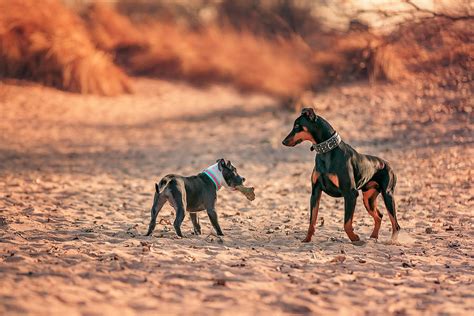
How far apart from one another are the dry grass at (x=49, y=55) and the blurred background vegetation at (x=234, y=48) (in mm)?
23

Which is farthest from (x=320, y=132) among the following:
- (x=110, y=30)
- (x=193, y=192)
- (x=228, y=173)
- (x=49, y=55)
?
(x=110, y=30)

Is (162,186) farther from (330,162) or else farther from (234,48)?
(234,48)

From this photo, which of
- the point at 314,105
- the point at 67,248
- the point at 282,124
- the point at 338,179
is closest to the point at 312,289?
the point at 338,179

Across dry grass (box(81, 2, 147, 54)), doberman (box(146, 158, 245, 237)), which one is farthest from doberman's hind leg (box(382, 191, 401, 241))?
dry grass (box(81, 2, 147, 54))

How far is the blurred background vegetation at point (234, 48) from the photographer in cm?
1526

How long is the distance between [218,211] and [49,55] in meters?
9.24

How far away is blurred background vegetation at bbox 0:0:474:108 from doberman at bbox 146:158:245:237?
6.37 meters

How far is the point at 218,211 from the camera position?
9016 mm

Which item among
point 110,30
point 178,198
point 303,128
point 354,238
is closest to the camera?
point 178,198

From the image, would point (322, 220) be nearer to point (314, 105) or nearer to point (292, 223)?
point (292, 223)

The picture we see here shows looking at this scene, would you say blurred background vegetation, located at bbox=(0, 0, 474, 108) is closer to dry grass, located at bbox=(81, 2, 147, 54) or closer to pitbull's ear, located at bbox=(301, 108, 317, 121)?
dry grass, located at bbox=(81, 2, 147, 54)

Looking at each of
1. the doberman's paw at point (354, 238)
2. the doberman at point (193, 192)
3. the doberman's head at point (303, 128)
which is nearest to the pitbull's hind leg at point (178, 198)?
the doberman at point (193, 192)

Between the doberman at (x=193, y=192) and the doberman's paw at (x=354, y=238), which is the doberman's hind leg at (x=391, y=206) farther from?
the doberman at (x=193, y=192)

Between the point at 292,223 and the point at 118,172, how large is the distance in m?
4.22
